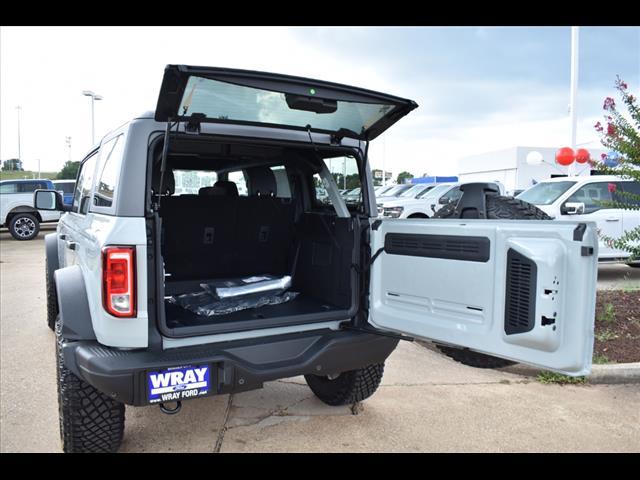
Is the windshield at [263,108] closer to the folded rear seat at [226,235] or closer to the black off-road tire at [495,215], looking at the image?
the black off-road tire at [495,215]

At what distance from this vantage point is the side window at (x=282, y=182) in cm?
396

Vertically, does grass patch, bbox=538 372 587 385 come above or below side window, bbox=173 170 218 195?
below

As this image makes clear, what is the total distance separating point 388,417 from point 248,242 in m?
1.67

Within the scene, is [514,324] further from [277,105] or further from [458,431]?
[277,105]

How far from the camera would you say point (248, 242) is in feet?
13.0

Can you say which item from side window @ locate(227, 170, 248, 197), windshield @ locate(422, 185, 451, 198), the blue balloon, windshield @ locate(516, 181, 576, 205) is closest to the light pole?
windshield @ locate(422, 185, 451, 198)

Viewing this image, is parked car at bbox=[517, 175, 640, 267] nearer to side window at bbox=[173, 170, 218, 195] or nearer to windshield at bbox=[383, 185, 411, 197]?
side window at bbox=[173, 170, 218, 195]

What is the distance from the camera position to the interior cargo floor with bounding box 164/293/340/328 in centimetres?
299

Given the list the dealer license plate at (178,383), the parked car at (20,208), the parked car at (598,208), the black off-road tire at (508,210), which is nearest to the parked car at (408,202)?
the parked car at (598,208)

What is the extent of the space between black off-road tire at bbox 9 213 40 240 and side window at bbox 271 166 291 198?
12.8 meters

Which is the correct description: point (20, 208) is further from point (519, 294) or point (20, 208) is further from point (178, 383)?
point (519, 294)

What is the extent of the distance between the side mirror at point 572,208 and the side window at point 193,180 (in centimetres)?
569

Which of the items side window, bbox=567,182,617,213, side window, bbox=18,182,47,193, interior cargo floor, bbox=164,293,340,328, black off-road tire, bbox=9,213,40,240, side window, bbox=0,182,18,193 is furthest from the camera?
black off-road tire, bbox=9,213,40,240

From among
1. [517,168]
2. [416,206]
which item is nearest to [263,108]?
[416,206]
